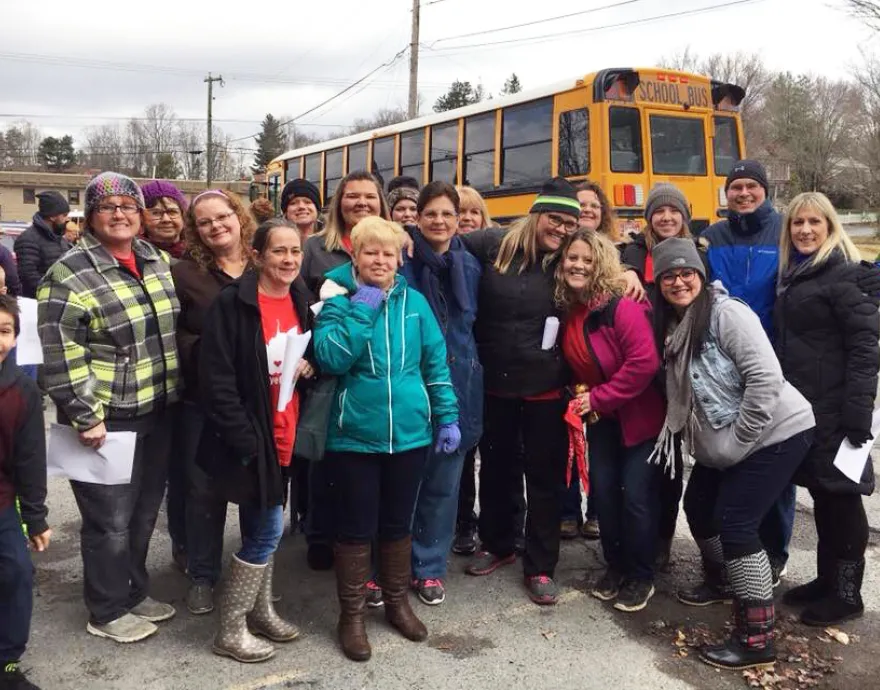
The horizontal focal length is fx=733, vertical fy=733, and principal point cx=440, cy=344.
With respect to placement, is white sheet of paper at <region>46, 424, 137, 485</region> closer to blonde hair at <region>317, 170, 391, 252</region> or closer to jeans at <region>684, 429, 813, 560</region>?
blonde hair at <region>317, 170, 391, 252</region>

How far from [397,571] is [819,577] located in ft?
6.70

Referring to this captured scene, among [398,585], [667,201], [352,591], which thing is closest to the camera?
[352,591]

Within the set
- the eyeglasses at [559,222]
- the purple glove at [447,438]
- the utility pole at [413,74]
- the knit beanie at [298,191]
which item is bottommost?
the purple glove at [447,438]

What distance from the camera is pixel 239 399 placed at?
2.86 metres

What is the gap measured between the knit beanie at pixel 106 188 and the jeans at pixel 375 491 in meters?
1.38

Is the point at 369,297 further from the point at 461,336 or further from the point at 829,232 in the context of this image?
the point at 829,232

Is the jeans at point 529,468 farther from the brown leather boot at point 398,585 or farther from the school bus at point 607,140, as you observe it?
the school bus at point 607,140

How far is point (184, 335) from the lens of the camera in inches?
126

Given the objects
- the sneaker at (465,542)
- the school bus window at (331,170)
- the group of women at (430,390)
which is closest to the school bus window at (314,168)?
the school bus window at (331,170)

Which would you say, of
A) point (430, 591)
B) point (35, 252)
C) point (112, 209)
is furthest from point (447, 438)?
point (35, 252)

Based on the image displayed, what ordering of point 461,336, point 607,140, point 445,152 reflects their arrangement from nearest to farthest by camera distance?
point 461,336 → point 607,140 → point 445,152

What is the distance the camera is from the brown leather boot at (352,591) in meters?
3.09

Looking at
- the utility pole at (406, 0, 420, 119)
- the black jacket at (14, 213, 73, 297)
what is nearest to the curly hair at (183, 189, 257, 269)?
the black jacket at (14, 213, 73, 297)

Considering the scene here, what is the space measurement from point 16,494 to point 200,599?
108 cm
